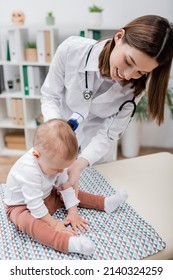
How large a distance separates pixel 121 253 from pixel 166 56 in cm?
69

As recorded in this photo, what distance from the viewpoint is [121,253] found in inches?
38.0

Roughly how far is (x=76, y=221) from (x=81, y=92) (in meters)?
0.55

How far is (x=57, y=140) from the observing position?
0.92m

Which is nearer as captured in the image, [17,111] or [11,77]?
[17,111]

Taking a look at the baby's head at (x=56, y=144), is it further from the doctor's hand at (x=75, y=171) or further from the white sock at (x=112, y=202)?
the white sock at (x=112, y=202)

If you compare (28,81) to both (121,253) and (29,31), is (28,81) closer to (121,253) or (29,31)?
(29,31)

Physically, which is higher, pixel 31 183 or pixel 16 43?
pixel 16 43

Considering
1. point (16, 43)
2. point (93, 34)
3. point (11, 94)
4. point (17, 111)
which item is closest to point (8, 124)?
point (17, 111)

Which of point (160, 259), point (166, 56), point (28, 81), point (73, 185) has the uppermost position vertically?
point (166, 56)

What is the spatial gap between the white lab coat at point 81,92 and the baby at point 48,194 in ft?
0.74

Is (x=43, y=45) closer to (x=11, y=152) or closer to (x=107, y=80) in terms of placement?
(x=11, y=152)

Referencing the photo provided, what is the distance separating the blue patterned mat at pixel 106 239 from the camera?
3.14 ft

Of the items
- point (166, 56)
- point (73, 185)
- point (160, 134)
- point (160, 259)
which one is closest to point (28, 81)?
point (160, 134)

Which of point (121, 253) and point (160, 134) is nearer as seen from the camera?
point (121, 253)
